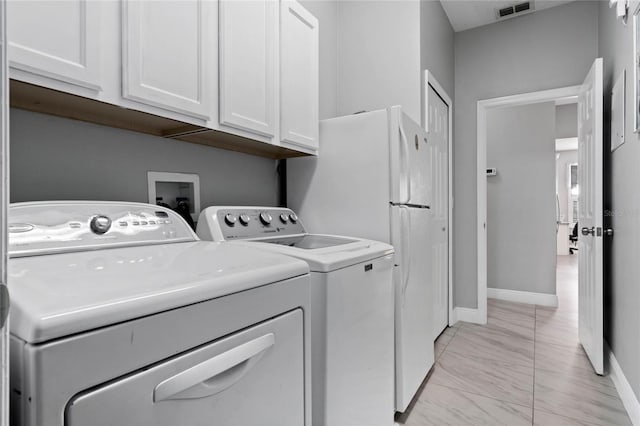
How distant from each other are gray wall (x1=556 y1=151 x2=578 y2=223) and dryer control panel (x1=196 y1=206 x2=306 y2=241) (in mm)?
9402

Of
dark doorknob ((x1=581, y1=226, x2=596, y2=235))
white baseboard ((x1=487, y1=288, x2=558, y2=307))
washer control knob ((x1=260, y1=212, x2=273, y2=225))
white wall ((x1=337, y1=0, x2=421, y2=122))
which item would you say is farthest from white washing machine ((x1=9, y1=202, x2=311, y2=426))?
white baseboard ((x1=487, y1=288, x2=558, y2=307))

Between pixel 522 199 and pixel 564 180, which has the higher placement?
pixel 564 180

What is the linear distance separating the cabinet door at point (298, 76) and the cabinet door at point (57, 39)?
2.78 ft

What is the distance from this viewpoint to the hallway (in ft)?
6.10

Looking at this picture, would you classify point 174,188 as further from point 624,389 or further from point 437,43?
point 624,389

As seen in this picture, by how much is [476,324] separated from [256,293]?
3172mm

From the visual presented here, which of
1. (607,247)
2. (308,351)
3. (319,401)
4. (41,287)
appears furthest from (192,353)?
(607,247)

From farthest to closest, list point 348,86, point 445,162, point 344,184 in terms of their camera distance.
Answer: point 445,162 → point 348,86 → point 344,184

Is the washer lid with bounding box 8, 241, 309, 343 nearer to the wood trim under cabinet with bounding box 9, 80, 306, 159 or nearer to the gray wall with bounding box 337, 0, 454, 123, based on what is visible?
the wood trim under cabinet with bounding box 9, 80, 306, 159

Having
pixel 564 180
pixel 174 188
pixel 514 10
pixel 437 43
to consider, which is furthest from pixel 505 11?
pixel 564 180

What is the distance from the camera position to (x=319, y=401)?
1.15 metres

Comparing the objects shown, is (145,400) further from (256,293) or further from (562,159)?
(562,159)

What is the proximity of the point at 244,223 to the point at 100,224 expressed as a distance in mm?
610

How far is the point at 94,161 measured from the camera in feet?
4.21
